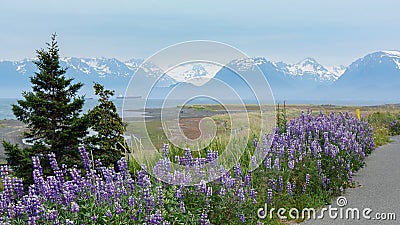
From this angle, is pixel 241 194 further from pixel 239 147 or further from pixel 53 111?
pixel 53 111

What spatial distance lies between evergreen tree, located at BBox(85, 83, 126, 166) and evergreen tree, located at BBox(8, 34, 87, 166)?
287mm

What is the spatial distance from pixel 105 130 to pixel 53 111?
0.98 metres

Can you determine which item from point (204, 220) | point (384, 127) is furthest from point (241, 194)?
point (384, 127)

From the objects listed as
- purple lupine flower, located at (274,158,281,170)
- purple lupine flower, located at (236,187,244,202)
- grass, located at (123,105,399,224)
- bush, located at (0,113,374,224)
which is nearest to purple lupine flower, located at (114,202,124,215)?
bush, located at (0,113,374,224)

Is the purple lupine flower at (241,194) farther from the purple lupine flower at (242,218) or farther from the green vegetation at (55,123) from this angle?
the green vegetation at (55,123)

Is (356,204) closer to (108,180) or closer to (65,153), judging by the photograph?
(108,180)

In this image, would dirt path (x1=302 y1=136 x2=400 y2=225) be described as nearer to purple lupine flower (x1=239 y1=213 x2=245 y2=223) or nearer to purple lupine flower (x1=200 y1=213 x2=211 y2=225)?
purple lupine flower (x1=239 y1=213 x2=245 y2=223)

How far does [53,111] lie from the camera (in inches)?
290

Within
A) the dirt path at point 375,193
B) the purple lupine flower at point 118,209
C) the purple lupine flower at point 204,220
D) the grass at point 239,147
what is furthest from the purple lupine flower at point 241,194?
the purple lupine flower at point 118,209

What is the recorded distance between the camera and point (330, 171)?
7.06 metres

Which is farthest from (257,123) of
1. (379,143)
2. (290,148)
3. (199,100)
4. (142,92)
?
(379,143)

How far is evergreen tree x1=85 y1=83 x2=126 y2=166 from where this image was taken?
7.71 metres

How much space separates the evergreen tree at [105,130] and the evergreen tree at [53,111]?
0.94 ft

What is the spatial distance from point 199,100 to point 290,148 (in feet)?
7.37
